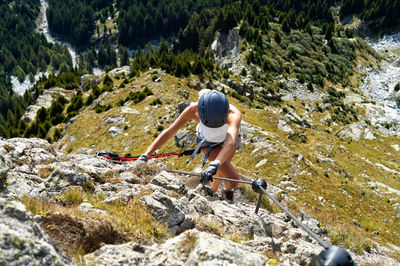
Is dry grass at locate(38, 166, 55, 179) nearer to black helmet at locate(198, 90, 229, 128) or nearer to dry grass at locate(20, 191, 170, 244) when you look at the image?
dry grass at locate(20, 191, 170, 244)

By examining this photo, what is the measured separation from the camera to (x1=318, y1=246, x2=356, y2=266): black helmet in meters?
2.60

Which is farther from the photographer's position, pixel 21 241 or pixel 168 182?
pixel 168 182

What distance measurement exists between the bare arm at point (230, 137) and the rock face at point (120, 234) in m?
1.27

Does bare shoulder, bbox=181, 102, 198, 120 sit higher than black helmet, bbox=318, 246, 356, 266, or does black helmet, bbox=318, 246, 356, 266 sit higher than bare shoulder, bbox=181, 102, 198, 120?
black helmet, bbox=318, 246, 356, 266

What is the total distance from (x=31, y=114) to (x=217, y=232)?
65.0m

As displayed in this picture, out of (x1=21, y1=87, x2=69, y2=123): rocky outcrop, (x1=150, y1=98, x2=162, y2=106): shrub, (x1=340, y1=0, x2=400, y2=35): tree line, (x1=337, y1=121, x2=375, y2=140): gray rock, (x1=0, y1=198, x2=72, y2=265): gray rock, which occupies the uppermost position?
(x1=0, y1=198, x2=72, y2=265): gray rock

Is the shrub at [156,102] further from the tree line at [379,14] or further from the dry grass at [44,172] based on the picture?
the tree line at [379,14]

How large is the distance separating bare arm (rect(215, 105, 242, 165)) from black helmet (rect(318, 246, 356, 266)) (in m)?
3.47

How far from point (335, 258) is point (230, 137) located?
406 cm

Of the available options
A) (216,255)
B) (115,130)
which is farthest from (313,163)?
(115,130)

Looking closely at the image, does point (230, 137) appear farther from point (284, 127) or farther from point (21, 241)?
point (284, 127)

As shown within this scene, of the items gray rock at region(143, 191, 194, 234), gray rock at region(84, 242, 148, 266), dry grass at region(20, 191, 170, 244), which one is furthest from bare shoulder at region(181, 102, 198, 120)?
gray rock at region(84, 242, 148, 266)

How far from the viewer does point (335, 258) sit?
2.62m

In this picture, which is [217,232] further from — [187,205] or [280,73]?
[280,73]
